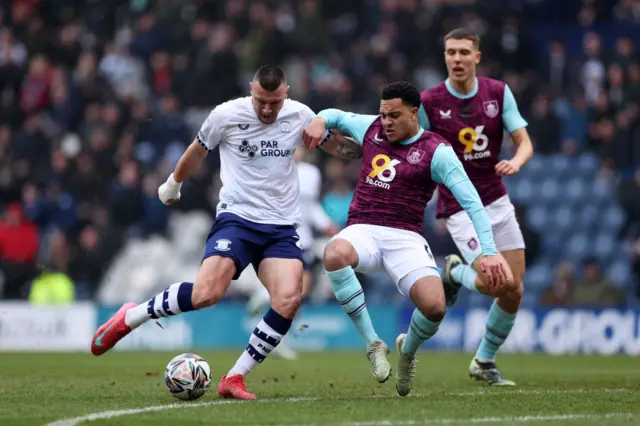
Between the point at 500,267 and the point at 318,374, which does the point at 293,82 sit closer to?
the point at 318,374

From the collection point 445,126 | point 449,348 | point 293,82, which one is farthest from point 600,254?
point 445,126

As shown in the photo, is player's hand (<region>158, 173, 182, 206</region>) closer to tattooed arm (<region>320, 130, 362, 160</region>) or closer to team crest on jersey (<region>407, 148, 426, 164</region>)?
tattooed arm (<region>320, 130, 362, 160</region>)

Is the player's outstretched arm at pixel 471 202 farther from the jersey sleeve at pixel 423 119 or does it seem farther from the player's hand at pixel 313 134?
the jersey sleeve at pixel 423 119

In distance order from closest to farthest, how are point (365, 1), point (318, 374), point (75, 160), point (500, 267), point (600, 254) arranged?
point (500, 267) < point (318, 374) < point (600, 254) < point (75, 160) < point (365, 1)

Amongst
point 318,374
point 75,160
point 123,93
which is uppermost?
point 123,93

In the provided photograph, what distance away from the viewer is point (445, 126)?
1062 centimetres

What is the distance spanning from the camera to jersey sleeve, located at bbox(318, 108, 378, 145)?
9.82 metres

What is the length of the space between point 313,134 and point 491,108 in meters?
2.10

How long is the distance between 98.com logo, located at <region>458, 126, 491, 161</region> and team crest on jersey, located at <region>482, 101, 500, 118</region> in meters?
0.15

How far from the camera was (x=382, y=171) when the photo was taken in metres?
9.52

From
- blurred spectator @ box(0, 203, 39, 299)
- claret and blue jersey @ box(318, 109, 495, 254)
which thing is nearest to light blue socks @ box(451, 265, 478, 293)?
claret and blue jersey @ box(318, 109, 495, 254)

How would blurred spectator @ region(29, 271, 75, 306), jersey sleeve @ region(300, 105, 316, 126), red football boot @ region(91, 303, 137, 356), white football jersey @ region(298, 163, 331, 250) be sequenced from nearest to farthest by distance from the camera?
1. red football boot @ region(91, 303, 137, 356)
2. jersey sleeve @ region(300, 105, 316, 126)
3. white football jersey @ region(298, 163, 331, 250)
4. blurred spectator @ region(29, 271, 75, 306)

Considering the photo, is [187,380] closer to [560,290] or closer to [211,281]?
[211,281]

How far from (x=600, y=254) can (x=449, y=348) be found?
352 centimetres
